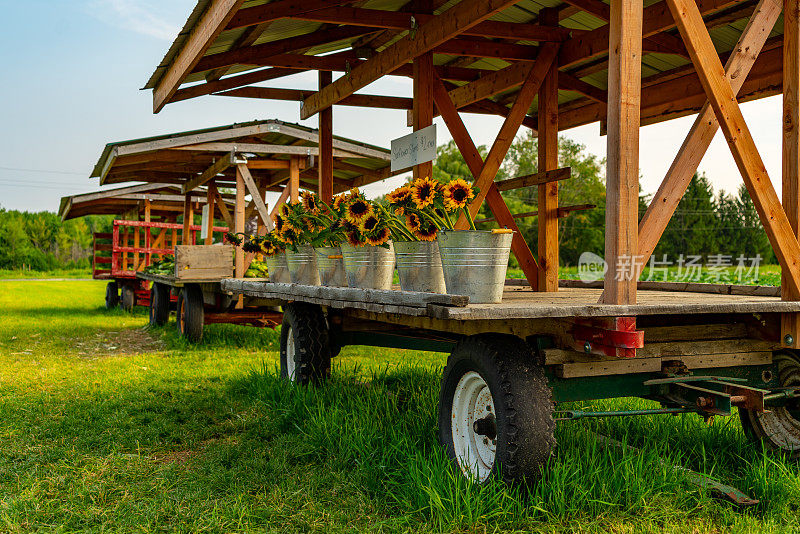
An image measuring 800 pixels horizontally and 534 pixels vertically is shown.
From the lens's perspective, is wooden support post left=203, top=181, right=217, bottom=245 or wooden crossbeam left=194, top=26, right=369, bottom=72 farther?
wooden support post left=203, top=181, right=217, bottom=245

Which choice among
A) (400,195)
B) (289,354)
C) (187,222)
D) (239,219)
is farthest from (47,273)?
(400,195)

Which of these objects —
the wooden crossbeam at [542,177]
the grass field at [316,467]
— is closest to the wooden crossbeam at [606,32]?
the wooden crossbeam at [542,177]

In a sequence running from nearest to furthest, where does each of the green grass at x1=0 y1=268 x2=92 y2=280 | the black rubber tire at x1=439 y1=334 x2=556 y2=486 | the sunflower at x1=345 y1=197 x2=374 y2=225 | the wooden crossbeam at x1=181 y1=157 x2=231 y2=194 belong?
the black rubber tire at x1=439 y1=334 x2=556 y2=486, the sunflower at x1=345 y1=197 x2=374 y2=225, the wooden crossbeam at x1=181 y1=157 x2=231 y2=194, the green grass at x1=0 y1=268 x2=92 y2=280

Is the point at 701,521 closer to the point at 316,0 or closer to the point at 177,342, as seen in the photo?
the point at 316,0

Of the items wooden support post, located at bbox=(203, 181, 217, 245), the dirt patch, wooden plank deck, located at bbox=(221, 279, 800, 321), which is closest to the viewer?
wooden plank deck, located at bbox=(221, 279, 800, 321)

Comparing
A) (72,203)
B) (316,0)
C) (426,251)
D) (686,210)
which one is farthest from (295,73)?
(686,210)

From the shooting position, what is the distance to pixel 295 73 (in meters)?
7.43

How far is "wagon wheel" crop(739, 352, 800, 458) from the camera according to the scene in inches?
170

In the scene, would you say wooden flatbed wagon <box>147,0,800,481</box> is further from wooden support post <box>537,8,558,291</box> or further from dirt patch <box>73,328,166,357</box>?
dirt patch <box>73,328,166,357</box>

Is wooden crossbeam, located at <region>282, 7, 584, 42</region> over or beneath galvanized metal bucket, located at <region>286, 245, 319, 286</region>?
over

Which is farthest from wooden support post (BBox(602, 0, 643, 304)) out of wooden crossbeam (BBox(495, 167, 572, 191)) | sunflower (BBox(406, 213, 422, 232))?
wooden crossbeam (BBox(495, 167, 572, 191))

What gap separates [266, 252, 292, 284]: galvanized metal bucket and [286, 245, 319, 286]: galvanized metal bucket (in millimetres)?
295

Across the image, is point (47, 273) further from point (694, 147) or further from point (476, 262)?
point (694, 147)

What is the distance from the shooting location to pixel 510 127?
18.1 feet
